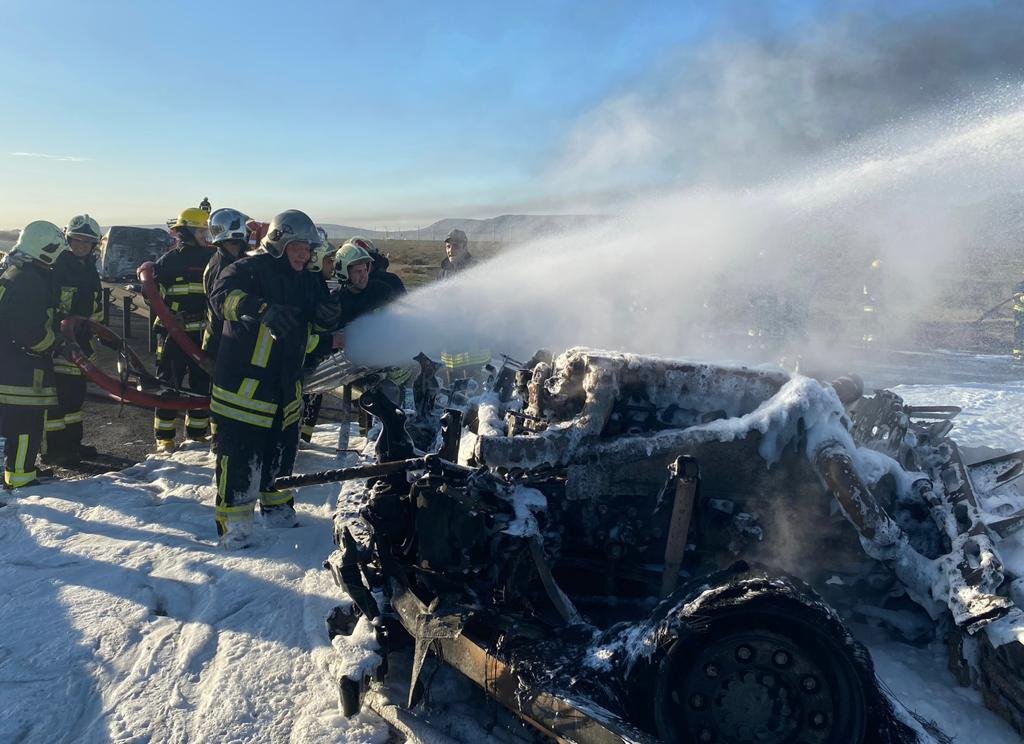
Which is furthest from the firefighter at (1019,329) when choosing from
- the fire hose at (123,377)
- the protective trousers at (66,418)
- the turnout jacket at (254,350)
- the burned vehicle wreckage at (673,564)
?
the protective trousers at (66,418)

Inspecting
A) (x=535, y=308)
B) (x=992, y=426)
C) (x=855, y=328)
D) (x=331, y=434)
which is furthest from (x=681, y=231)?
(x=855, y=328)

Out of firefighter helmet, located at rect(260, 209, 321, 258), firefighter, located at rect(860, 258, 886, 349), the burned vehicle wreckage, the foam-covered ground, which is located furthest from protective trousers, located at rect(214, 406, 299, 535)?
firefighter, located at rect(860, 258, 886, 349)

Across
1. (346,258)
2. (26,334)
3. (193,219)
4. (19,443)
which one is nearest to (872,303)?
(346,258)

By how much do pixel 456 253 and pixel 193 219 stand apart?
320 centimetres

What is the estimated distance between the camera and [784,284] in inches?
630

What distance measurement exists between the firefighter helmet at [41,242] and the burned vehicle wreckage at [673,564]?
4.25m

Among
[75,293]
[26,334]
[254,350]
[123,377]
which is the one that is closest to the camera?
[254,350]

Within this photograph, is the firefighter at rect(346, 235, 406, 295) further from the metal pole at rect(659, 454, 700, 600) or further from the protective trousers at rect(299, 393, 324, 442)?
the metal pole at rect(659, 454, 700, 600)

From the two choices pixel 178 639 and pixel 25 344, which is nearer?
pixel 178 639

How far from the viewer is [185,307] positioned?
272 inches

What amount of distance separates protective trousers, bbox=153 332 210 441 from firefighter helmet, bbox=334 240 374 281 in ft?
5.72

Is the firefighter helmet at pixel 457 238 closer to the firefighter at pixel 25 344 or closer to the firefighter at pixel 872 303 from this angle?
the firefighter at pixel 25 344

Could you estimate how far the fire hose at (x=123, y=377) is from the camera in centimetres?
612

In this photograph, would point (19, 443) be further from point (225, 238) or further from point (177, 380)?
point (225, 238)
